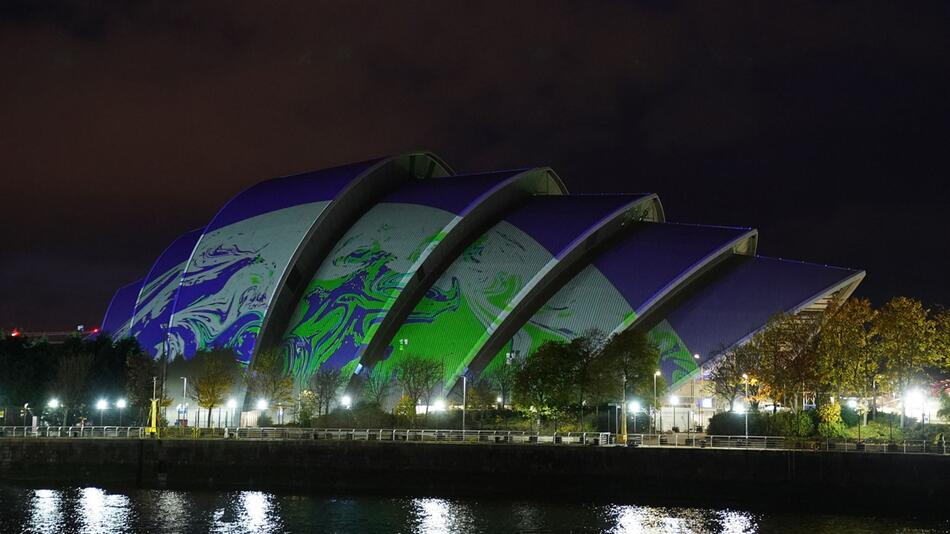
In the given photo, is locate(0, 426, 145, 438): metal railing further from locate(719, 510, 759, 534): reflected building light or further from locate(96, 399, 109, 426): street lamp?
locate(719, 510, 759, 534): reflected building light

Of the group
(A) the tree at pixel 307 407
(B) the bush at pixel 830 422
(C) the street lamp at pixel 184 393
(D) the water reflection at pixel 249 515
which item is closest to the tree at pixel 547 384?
(A) the tree at pixel 307 407

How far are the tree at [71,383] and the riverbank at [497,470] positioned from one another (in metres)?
12.6

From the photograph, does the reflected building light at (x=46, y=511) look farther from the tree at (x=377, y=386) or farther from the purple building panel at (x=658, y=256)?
the purple building panel at (x=658, y=256)

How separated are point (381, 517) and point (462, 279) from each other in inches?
1247

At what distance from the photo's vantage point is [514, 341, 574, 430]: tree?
63594 mm

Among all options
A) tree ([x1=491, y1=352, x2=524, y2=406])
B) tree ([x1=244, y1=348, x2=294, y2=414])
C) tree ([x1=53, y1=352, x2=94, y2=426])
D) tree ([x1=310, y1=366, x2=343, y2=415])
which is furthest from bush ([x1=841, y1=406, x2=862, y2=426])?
tree ([x1=53, y1=352, x2=94, y2=426])

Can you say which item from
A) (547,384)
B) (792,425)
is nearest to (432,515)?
(547,384)

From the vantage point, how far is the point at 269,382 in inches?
2810

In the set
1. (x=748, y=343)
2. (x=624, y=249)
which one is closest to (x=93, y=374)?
(x=624, y=249)

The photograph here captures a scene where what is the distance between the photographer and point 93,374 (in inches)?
2926

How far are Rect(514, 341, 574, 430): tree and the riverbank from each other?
1248 cm

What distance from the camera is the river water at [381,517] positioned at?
43.1m

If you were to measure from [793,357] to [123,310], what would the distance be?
58.1m

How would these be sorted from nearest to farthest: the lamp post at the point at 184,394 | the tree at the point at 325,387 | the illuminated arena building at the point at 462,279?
A: the tree at the point at 325,387 < the illuminated arena building at the point at 462,279 < the lamp post at the point at 184,394
